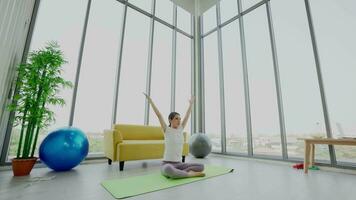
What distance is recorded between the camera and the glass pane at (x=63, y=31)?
Answer: 9.74ft

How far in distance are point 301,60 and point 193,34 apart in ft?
11.2

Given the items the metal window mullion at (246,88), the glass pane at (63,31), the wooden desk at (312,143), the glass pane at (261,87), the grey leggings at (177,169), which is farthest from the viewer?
the metal window mullion at (246,88)

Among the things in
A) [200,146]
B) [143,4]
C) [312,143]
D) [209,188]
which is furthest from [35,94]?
[312,143]

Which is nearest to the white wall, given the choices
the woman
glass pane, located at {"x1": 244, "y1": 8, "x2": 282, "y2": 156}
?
the woman

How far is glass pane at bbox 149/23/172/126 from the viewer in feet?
14.6

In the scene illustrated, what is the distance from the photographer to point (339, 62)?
2873mm

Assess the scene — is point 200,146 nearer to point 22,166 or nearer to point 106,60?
point 106,60

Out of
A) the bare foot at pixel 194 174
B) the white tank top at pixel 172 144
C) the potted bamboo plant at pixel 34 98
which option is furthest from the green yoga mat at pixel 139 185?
the potted bamboo plant at pixel 34 98

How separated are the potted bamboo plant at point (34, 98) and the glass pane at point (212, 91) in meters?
3.57

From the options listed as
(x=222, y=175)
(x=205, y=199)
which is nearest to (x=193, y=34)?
(x=222, y=175)

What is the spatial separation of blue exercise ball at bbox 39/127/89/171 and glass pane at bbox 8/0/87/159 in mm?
477

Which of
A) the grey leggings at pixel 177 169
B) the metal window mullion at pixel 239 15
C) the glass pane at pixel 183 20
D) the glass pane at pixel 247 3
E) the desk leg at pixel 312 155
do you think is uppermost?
the glass pane at pixel 183 20

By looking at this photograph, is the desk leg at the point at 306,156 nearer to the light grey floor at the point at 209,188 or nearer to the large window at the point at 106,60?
the light grey floor at the point at 209,188

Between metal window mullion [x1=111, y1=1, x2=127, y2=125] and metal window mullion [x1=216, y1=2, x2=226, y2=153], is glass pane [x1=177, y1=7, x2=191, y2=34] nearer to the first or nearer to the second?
metal window mullion [x1=216, y1=2, x2=226, y2=153]
